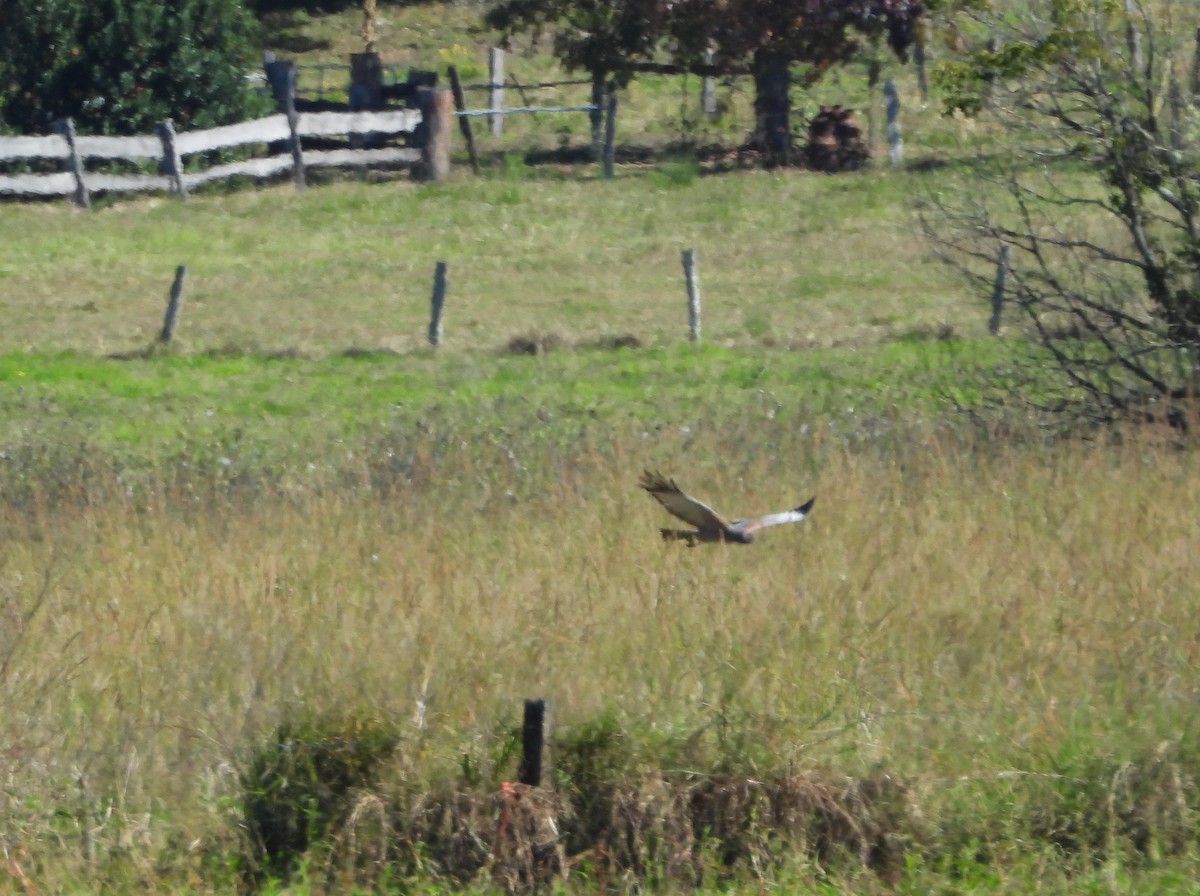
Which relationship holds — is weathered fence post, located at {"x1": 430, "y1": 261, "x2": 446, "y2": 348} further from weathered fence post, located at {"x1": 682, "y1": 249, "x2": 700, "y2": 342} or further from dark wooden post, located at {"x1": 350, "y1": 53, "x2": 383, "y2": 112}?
dark wooden post, located at {"x1": 350, "y1": 53, "x2": 383, "y2": 112}

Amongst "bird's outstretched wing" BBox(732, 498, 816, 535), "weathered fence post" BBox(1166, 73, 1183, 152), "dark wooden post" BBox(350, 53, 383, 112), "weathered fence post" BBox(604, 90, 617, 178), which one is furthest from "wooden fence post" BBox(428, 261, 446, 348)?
"dark wooden post" BBox(350, 53, 383, 112)

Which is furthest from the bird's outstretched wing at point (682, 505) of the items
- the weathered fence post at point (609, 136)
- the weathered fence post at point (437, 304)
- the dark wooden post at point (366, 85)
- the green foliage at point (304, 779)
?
the dark wooden post at point (366, 85)

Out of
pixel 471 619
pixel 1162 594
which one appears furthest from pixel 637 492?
pixel 1162 594

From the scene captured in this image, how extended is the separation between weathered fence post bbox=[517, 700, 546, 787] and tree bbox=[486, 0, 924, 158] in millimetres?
18379

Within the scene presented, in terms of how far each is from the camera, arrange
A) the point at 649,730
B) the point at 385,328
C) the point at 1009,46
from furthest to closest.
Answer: the point at 385,328, the point at 1009,46, the point at 649,730

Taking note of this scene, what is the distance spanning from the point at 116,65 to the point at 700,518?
1912 cm

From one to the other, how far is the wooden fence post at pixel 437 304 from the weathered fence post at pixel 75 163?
24.2ft

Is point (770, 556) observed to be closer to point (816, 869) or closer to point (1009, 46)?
point (816, 869)

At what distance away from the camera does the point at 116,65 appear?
22.5 meters

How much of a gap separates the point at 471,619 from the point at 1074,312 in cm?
437

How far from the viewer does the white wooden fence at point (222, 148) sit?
812 inches

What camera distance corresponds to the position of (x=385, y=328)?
15.8 meters

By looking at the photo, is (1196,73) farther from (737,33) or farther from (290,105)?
(290,105)

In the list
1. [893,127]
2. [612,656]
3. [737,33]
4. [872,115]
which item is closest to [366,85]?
[737,33]
